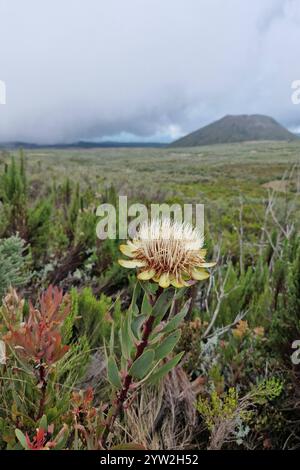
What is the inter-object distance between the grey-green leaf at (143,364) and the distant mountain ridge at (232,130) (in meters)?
132

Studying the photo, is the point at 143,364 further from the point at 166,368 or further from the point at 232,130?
the point at 232,130

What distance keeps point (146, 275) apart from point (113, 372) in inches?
10.6

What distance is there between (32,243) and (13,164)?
2.88ft

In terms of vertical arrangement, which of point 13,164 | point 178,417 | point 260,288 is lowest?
point 178,417

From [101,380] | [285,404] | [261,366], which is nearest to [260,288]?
[261,366]

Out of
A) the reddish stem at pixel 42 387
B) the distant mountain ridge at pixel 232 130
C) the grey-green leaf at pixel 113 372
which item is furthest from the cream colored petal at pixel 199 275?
the distant mountain ridge at pixel 232 130

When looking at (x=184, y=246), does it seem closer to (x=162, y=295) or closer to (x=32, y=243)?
(x=162, y=295)

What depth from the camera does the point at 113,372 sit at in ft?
3.31

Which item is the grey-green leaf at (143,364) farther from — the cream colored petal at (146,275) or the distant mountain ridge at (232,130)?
the distant mountain ridge at (232,130)

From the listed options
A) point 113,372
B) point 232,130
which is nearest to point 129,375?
point 113,372

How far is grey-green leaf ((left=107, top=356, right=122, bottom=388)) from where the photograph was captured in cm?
100

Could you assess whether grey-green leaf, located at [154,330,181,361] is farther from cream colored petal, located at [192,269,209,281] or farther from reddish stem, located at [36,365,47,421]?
reddish stem, located at [36,365,47,421]

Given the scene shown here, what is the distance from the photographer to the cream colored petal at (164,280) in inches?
36.4

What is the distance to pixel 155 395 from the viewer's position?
64.3 inches
